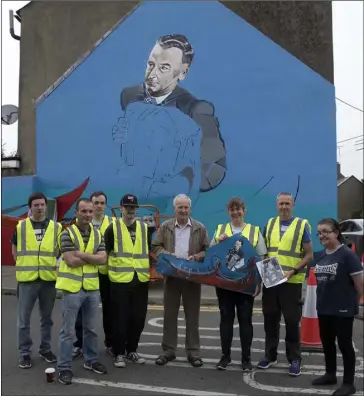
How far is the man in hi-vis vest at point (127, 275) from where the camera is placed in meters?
5.57

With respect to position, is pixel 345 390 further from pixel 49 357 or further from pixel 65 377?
pixel 49 357

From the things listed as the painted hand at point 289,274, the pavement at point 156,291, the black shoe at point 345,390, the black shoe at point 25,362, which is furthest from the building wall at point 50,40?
the black shoe at point 345,390

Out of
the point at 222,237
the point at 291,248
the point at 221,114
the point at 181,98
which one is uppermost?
the point at 181,98

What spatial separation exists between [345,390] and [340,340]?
1.54 feet

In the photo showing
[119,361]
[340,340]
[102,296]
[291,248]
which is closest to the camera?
[340,340]

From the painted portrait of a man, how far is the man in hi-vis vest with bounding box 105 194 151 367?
23.1ft

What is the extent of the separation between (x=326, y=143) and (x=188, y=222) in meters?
7.70

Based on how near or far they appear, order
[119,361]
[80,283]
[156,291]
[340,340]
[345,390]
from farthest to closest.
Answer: [156,291]
[119,361]
[80,283]
[340,340]
[345,390]

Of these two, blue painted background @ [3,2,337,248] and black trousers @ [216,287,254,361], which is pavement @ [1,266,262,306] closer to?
blue painted background @ [3,2,337,248]

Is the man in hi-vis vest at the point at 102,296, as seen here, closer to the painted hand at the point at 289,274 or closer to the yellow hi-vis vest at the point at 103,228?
the yellow hi-vis vest at the point at 103,228

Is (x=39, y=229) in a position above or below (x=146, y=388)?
above

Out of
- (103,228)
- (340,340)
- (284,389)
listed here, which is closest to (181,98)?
(103,228)

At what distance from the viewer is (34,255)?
5.67 meters

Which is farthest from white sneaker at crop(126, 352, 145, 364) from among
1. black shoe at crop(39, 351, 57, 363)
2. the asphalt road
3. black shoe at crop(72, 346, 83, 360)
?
black shoe at crop(39, 351, 57, 363)
